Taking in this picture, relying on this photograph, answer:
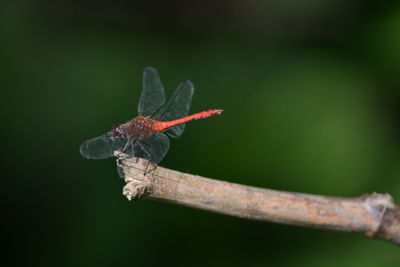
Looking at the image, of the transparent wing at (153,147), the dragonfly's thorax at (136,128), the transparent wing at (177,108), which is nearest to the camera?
the transparent wing at (153,147)

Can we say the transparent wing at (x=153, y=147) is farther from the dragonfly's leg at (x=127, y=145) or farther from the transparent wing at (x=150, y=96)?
the transparent wing at (x=150, y=96)

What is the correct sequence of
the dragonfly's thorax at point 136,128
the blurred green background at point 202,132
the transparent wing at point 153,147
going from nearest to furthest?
the transparent wing at point 153,147 → the dragonfly's thorax at point 136,128 → the blurred green background at point 202,132

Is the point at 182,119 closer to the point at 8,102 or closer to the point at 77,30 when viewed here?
the point at 8,102

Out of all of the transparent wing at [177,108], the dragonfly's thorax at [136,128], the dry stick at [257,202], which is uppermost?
the transparent wing at [177,108]

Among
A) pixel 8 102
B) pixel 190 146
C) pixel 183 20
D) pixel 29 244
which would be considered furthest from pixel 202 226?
pixel 183 20

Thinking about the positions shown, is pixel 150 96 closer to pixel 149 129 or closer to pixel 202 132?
pixel 149 129

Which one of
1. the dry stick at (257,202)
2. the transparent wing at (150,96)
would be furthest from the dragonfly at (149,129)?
the dry stick at (257,202)
